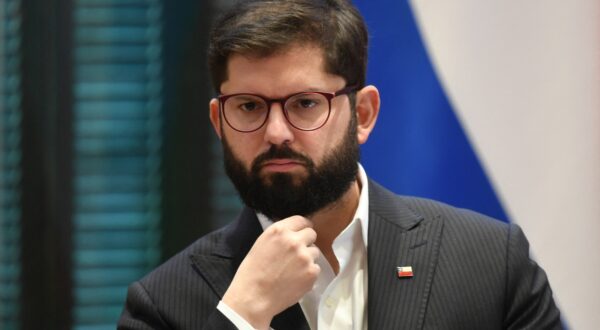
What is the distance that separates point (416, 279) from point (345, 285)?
6.5 inches

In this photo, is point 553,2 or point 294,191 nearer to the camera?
point 294,191

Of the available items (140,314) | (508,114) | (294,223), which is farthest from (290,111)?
(508,114)

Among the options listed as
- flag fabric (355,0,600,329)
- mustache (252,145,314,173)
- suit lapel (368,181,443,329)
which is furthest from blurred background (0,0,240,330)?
mustache (252,145,314,173)

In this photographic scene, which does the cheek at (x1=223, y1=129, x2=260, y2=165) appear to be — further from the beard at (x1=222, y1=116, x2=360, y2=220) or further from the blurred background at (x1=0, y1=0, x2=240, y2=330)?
the blurred background at (x1=0, y1=0, x2=240, y2=330)

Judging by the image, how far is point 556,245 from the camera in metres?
3.02

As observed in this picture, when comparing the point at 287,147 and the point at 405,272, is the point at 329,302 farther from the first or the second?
the point at 287,147

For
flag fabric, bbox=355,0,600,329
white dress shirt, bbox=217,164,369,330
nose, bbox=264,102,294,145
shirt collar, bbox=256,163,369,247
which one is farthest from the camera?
flag fabric, bbox=355,0,600,329

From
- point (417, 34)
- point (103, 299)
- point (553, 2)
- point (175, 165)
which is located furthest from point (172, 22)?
point (553, 2)

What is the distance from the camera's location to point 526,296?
8.39 ft

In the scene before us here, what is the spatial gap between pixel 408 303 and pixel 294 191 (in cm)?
36

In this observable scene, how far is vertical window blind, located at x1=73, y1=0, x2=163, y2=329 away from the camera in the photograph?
4.21m

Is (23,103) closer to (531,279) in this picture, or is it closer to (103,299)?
(103,299)

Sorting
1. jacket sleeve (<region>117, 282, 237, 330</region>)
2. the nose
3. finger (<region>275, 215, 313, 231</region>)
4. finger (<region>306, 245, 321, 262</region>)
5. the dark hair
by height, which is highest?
the dark hair

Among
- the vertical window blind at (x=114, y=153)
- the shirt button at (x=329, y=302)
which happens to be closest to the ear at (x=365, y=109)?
A: the shirt button at (x=329, y=302)
